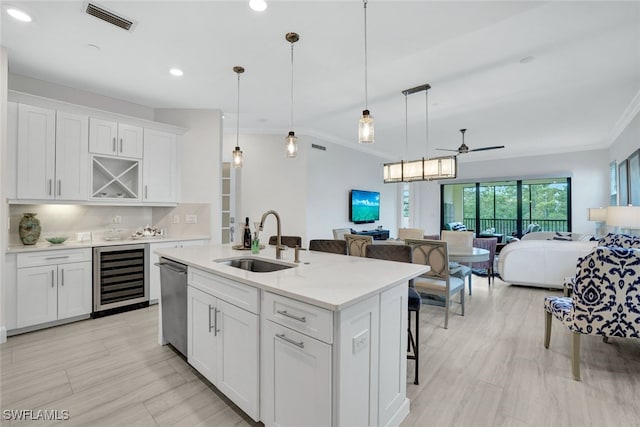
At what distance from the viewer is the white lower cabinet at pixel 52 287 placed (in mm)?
2889

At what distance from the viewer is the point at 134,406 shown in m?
1.88

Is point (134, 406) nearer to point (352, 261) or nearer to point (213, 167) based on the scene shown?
A: point (352, 261)

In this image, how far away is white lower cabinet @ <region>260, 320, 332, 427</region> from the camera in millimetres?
1277

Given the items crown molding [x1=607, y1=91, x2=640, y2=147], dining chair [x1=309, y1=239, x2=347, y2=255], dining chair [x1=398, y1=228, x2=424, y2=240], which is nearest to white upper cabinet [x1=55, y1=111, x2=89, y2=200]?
dining chair [x1=309, y1=239, x2=347, y2=255]

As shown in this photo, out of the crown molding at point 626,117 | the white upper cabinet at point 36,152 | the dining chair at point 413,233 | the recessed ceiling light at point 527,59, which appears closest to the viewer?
the recessed ceiling light at point 527,59

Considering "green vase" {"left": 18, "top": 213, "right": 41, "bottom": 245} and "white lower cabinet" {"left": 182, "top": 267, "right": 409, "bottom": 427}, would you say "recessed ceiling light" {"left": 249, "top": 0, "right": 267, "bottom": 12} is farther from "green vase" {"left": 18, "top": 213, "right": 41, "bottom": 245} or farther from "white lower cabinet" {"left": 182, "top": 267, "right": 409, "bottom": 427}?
"green vase" {"left": 18, "top": 213, "right": 41, "bottom": 245}

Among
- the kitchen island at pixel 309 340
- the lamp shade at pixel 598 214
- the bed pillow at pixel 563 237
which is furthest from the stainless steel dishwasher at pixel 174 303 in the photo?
the bed pillow at pixel 563 237

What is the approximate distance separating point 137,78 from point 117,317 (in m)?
2.83

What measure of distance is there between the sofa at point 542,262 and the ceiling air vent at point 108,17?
5853 mm

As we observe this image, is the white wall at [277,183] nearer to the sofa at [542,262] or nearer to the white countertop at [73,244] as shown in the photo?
the white countertop at [73,244]

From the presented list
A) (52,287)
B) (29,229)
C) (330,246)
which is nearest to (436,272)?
(330,246)

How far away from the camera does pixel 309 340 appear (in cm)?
132

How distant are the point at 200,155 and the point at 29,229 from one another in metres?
2.11

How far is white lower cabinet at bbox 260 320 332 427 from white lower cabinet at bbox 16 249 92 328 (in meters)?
2.91
